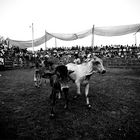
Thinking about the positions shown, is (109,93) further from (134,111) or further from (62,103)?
(62,103)

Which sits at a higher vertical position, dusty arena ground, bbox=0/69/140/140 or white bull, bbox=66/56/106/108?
white bull, bbox=66/56/106/108

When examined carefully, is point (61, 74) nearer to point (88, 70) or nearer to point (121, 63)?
point (88, 70)

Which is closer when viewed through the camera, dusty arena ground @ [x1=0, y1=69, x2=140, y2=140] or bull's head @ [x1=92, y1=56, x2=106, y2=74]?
dusty arena ground @ [x1=0, y1=69, x2=140, y2=140]

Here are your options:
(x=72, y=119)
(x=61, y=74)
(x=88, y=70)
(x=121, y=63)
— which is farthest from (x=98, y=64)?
(x=121, y=63)

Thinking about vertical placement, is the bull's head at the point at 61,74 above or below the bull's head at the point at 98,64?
below

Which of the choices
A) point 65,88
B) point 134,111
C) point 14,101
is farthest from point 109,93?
point 14,101

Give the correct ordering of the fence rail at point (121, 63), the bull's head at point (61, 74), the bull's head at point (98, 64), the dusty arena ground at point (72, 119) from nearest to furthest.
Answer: the dusty arena ground at point (72, 119) → the bull's head at point (61, 74) → the bull's head at point (98, 64) → the fence rail at point (121, 63)

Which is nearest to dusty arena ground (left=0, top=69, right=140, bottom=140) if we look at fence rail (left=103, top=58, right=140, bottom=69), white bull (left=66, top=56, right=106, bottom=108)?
white bull (left=66, top=56, right=106, bottom=108)

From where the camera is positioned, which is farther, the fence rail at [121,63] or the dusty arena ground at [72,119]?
the fence rail at [121,63]

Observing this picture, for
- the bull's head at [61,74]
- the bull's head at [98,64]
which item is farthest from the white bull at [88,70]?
the bull's head at [61,74]

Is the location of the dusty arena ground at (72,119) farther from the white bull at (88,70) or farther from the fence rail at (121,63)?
the fence rail at (121,63)

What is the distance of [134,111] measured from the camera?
18.2ft

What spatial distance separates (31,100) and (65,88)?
2.35m

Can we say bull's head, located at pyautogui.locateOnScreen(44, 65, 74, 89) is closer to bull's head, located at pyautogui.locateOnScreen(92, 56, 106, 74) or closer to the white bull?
the white bull
